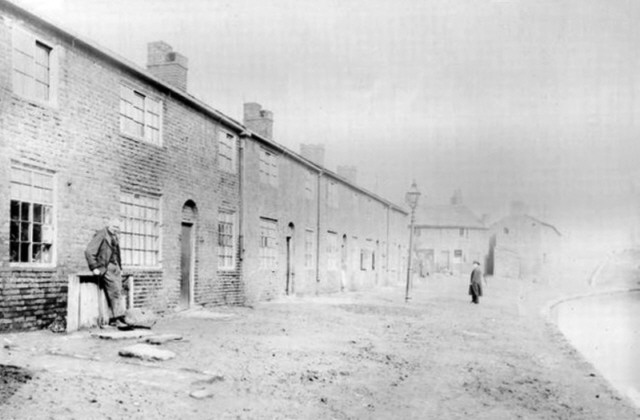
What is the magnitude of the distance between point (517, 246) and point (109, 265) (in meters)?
57.3

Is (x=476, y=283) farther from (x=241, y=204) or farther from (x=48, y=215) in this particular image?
(x=48, y=215)

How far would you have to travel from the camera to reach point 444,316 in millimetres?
17703

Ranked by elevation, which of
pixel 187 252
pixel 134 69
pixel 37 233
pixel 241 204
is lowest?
pixel 187 252

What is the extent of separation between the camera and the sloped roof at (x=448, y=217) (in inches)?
2530

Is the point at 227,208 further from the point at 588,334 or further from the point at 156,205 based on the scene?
the point at 588,334

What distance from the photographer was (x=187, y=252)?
16.0m

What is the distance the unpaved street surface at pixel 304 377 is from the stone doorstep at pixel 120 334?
131 millimetres

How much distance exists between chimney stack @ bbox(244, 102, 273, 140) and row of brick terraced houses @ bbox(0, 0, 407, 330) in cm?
6

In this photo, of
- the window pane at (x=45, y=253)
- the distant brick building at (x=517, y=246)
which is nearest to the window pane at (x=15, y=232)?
the window pane at (x=45, y=253)

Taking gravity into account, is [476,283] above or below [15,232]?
below

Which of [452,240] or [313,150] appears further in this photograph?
[452,240]

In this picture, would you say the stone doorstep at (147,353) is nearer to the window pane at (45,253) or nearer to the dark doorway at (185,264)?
the window pane at (45,253)

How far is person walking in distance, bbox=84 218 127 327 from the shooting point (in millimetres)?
10711

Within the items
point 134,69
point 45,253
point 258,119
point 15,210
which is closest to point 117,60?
point 134,69
